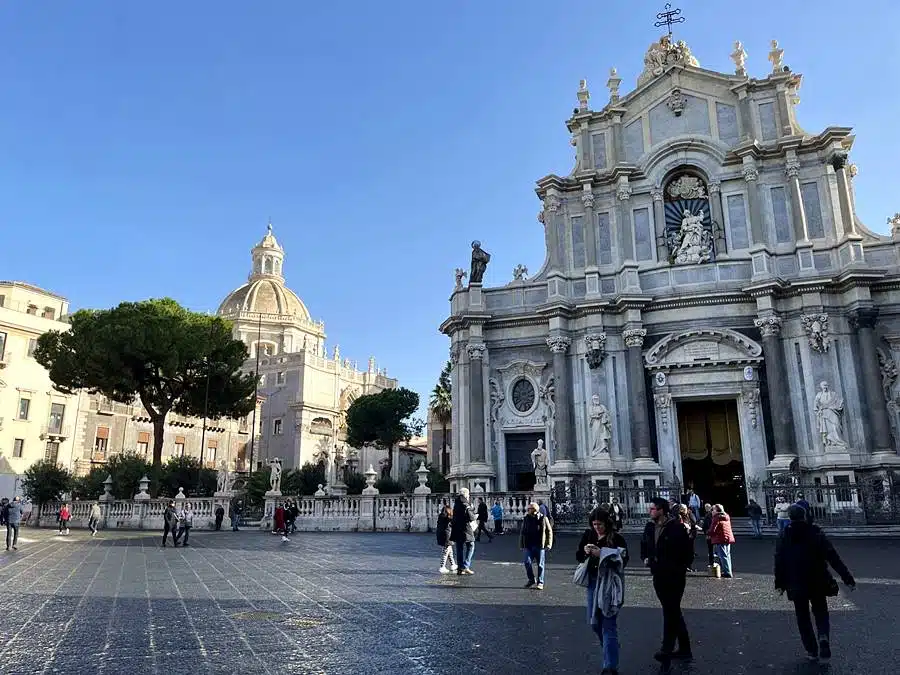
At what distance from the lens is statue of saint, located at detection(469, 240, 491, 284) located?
97.2ft

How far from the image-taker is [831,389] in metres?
24.2

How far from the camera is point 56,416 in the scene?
149 ft

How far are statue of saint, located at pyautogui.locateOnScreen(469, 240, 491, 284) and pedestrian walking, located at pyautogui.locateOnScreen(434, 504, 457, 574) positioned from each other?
17.9 m

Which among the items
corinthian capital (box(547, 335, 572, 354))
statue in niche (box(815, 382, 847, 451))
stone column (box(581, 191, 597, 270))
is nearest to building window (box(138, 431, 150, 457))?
corinthian capital (box(547, 335, 572, 354))

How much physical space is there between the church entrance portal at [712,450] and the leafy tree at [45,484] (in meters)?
31.3

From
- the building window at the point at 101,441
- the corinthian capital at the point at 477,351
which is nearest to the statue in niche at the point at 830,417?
the corinthian capital at the point at 477,351

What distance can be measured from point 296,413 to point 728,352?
47219 mm

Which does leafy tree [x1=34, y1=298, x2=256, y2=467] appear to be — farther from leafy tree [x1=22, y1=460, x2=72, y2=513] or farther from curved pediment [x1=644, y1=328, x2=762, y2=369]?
curved pediment [x1=644, y1=328, x2=762, y2=369]

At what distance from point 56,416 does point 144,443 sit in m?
9.80

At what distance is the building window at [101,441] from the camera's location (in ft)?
163

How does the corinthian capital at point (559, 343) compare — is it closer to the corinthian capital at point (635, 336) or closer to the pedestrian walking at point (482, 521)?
the corinthian capital at point (635, 336)

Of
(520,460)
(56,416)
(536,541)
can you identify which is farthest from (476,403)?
(56,416)

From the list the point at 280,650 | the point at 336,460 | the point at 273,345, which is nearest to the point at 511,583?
the point at 280,650

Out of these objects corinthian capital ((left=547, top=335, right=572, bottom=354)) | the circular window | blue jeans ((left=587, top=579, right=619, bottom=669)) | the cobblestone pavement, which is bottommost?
the cobblestone pavement
